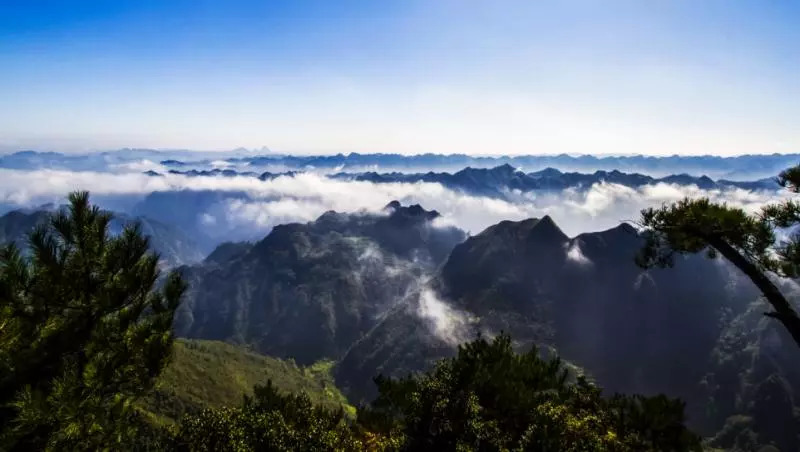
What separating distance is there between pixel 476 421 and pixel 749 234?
16722 millimetres

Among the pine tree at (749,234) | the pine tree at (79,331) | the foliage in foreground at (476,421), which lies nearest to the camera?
the pine tree at (749,234)

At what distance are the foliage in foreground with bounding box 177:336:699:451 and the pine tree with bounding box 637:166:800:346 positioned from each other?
8.95 meters

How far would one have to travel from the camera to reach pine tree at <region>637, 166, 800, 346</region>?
1634 cm

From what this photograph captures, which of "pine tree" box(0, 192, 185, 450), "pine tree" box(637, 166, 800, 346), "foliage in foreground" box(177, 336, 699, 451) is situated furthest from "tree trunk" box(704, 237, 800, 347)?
"pine tree" box(0, 192, 185, 450)

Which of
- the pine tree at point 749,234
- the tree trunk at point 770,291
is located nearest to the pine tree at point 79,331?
the pine tree at point 749,234

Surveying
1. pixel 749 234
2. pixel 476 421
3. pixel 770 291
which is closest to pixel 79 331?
pixel 476 421

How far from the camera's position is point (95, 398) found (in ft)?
63.2

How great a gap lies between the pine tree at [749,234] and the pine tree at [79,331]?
21913mm

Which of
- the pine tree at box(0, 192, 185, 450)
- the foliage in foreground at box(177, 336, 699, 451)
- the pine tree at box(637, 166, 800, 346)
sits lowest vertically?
the foliage in foreground at box(177, 336, 699, 451)

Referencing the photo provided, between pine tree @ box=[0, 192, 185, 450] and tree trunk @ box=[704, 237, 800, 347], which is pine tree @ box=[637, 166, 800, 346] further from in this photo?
pine tree @ box=[0, 192, 185, 450]

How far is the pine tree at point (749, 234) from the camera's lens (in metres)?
16.3

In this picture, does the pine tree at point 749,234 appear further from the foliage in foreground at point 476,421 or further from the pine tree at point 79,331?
the pine tree at point 79,331

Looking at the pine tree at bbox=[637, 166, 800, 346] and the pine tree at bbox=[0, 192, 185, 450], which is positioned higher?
the pine tree at bbox=[637, 166, 800, 346]

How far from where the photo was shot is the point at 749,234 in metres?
16.9
